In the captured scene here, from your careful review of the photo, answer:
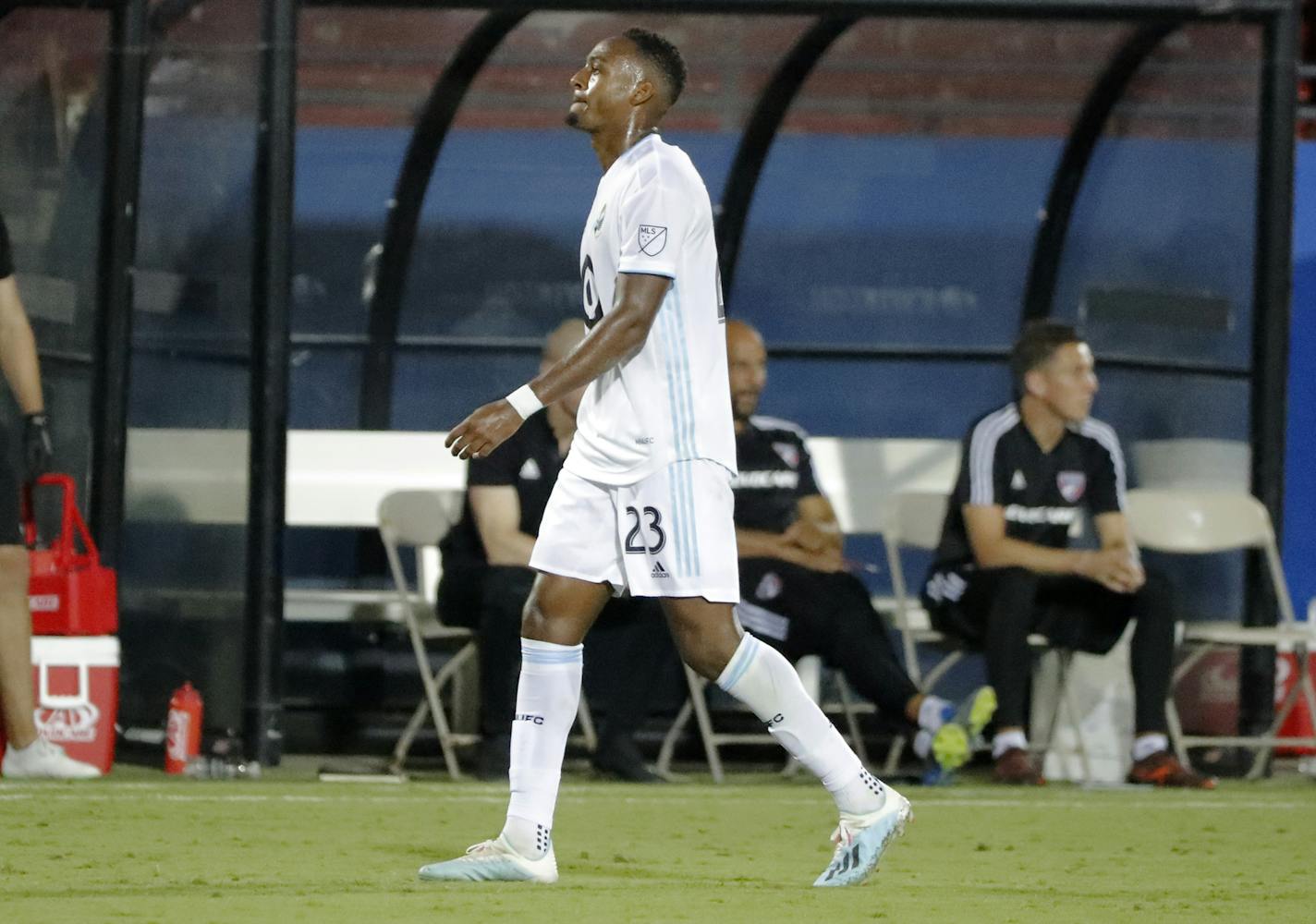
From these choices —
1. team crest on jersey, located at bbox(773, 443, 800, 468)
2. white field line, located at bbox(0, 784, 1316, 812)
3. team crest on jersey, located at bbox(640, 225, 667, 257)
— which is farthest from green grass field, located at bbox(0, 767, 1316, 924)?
team crest on jersey, located at bbox(640, 225, 667, 257)

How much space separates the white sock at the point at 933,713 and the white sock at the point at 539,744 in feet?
10.4

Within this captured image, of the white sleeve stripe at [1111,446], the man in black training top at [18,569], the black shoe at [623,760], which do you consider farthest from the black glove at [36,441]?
the white sleeve stripe at [1111,446]

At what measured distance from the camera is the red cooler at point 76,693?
7844 millimetres

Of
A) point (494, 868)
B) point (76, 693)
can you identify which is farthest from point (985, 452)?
point (494, 868)

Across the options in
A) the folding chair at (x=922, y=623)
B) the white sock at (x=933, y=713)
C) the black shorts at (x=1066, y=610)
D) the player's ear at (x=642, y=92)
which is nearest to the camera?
the player's ear at (x=642, y=92)

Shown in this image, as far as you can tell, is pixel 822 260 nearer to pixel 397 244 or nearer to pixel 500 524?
pixel 397 244

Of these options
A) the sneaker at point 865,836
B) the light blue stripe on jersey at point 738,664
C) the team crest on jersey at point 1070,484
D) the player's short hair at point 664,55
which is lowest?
the sneaker at point 865,836

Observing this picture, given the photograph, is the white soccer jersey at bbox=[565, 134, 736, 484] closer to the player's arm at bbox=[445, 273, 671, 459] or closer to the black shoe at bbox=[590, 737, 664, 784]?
the player's arm at bbox=[445, 273, 671, 459]

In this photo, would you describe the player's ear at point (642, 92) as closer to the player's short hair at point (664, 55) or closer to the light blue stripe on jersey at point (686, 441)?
the player's short hair at point (664, 55)

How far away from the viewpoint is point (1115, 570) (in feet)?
27.1

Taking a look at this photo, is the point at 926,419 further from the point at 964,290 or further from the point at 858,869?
the point at 858,869

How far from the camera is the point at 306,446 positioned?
10000 mm

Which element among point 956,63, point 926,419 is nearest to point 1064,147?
point 956,63

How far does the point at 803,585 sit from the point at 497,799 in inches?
60.2
